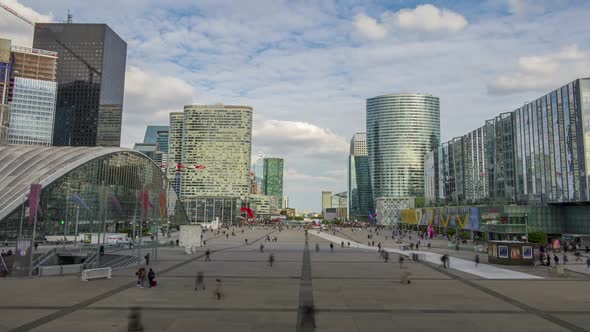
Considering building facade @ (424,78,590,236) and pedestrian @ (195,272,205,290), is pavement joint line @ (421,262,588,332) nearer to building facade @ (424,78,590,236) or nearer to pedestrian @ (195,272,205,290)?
pedestrian @ (195,272,205,290)

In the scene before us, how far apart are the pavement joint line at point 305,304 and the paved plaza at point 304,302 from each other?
43mm

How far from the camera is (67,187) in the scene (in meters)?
56.8

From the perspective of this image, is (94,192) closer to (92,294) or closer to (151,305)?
(92,294)

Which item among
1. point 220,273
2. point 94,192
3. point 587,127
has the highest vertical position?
point 587,127

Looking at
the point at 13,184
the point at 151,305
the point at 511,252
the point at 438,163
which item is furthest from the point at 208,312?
the point at 438,163

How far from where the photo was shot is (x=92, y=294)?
23.0 m

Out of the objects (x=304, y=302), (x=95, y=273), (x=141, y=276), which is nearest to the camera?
(x=304, y=302)

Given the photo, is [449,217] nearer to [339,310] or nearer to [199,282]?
[199,282]

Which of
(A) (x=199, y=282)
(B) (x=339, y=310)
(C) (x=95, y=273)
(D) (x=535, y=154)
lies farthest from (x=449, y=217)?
(B) (x=339, y=310)

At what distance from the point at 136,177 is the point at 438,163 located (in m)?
124

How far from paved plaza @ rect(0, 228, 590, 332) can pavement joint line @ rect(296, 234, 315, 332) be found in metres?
0.04

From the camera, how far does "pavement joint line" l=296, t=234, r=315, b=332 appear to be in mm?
16500

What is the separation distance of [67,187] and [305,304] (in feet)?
157

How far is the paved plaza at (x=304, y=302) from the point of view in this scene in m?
16.8
